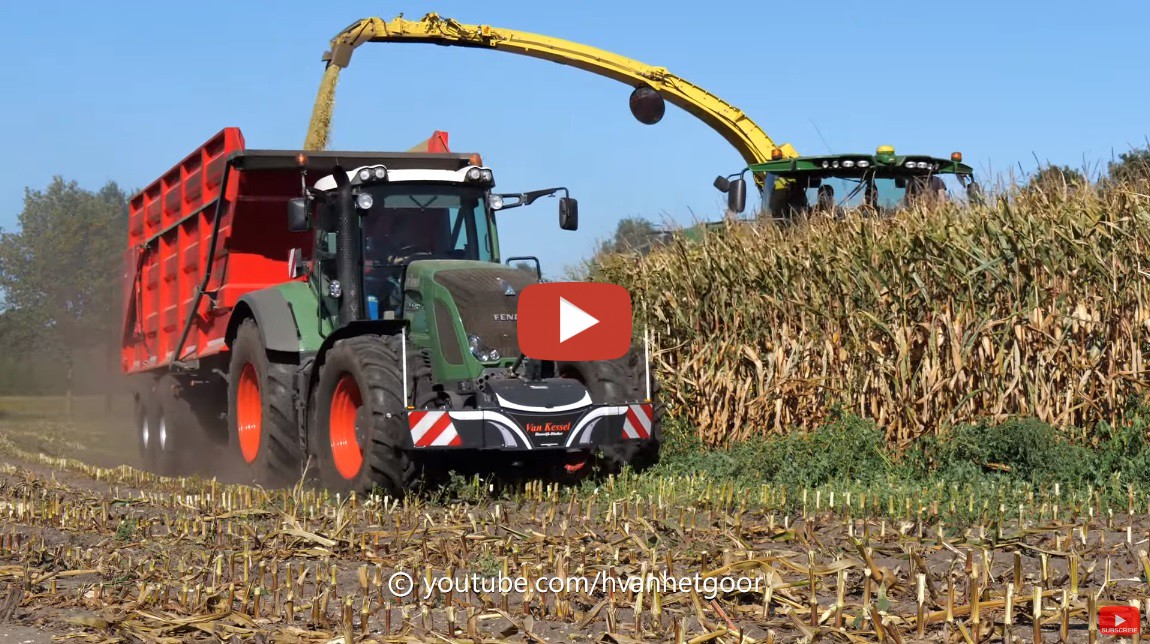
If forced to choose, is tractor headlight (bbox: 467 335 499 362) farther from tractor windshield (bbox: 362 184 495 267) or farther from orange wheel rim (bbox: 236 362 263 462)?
orange wheel rim (bbox: 236 362 263 462)

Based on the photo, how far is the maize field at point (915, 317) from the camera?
9.01 m

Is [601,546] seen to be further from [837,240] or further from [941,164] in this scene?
[941,164]

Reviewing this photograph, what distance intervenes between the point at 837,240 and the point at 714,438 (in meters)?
1.95

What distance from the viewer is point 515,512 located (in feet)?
26.5

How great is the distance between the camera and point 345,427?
9.27 metres

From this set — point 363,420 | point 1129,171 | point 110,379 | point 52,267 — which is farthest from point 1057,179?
point 52,267

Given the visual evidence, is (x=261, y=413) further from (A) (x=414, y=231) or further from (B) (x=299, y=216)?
(A) (x=414, y=231)

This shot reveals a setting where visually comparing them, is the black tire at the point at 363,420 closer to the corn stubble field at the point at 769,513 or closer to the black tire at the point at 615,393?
the corn stubble field at the point at 769,513

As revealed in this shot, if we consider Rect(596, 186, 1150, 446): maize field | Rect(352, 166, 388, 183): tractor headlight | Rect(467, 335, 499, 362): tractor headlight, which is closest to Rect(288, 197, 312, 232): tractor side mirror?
Rect(352, 166, 388, 183): tractor headlight

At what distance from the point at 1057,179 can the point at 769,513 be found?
3.76 meters

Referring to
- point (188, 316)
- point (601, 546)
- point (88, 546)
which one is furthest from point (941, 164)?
point (88, 546)

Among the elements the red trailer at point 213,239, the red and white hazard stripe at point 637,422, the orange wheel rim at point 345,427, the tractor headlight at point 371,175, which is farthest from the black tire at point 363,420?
the red trailer at point 213,239

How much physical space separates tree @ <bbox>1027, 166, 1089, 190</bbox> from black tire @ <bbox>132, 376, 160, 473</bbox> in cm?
896

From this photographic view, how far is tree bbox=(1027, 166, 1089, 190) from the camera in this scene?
9461mm
